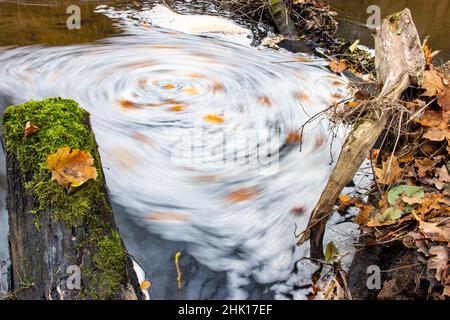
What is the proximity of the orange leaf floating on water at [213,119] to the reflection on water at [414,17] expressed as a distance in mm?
4816

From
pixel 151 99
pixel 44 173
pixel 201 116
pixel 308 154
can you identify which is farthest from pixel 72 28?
pixel 44 173

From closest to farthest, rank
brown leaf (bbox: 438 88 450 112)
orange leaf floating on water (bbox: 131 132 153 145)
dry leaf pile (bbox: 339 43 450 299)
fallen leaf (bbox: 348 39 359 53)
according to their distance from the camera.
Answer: dry leaf pile (bbox: 339 43 450 299), brown leaf (bbox: 438 88 450 112), orange leaf floating on water (bbox: 131 132 153 145), fallen leaf (bbox: 348 39 359 53)

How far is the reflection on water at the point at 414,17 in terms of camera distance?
30.6 feet

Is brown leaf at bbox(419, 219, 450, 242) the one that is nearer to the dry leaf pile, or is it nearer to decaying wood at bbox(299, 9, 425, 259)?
the dry leaf pile

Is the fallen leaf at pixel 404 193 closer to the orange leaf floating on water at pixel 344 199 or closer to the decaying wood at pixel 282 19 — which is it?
the orange leaf floating on water at pixel 344 199

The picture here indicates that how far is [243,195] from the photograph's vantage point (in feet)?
14.1

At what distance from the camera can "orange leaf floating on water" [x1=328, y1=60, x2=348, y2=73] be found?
24.5 feet

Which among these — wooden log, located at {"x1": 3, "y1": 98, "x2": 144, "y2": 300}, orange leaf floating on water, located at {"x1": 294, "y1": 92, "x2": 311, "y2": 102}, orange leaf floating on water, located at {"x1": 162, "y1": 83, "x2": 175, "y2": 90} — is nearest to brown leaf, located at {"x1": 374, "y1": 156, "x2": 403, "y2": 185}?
wooden log, located at {"x1": 3, "y1": 98, "x2": 144, "y2": 300}

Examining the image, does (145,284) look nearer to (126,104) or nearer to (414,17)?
(126,104)

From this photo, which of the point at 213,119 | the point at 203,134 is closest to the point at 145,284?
the point at 203,134

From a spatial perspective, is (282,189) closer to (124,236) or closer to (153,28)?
(124,236)

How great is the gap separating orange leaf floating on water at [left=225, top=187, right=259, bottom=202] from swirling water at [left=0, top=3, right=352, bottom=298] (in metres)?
0.02

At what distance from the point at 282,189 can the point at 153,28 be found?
18.7ft

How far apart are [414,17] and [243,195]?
32.2ft
